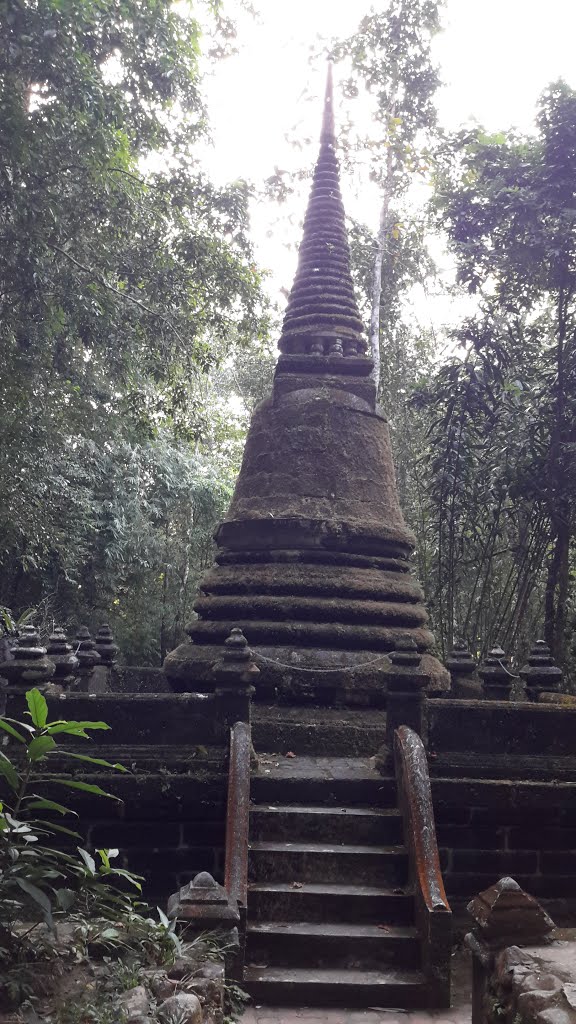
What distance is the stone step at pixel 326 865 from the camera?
5.80m

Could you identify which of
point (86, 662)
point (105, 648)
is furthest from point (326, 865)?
point (105, 648)

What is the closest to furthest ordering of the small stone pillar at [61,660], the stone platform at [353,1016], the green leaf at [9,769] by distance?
the green leaf at [9,769]
the stone platform at [353,1016]
the small stone pillar at [61,660]

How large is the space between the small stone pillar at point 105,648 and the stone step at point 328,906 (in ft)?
20.6

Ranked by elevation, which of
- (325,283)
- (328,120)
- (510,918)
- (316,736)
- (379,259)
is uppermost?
(379,259)

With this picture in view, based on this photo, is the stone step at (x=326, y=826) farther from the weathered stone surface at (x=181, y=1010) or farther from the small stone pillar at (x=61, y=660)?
the weathered stone surface at (x=181, y=1010)

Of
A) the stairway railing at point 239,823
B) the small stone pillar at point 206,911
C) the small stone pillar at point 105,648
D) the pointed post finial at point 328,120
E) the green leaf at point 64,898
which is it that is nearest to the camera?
the green leaf at point 64,898

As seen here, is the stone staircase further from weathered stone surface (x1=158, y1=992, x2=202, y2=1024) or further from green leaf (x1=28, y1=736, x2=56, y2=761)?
green leaf (x1=28, y1=736, x2=56, y2=761)

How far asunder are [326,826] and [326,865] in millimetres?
310

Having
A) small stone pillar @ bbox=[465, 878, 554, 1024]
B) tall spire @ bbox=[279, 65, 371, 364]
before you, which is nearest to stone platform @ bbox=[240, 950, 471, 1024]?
small stone pillar @ bbox=[465, 878, 554, 1024]

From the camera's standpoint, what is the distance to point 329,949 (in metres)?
5.36

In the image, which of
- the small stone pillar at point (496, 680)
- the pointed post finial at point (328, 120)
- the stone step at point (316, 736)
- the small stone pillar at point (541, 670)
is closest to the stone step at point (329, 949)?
the stone step at point (316, 736)

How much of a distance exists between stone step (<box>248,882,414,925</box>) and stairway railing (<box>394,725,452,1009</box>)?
170mm

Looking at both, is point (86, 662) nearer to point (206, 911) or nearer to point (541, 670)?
point (541, 670)

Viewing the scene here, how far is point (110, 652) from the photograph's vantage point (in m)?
11.6
